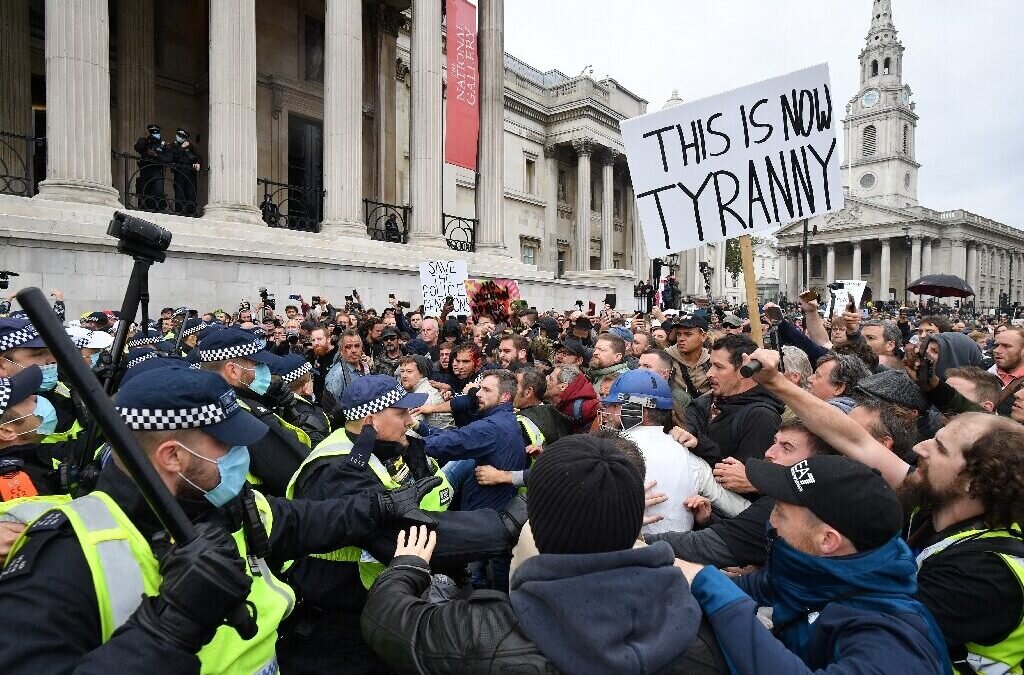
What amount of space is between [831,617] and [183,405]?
1969mm

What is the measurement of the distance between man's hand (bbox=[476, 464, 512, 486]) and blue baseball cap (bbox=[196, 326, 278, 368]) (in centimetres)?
190

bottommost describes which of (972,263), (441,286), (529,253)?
(441,286)

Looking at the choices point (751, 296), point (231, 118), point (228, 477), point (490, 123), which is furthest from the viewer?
point (490, 123)

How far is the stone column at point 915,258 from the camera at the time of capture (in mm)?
78625

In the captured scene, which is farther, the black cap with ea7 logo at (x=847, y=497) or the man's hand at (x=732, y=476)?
the man's hand at (x=732, y=476)

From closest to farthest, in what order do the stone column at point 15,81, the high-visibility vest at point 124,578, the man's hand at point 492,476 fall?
the high-visibility vest at point 124,578, the man's hand at point 492,476, the stone column at point 15,81

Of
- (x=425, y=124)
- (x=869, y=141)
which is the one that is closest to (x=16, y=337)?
(x=425, y=124)

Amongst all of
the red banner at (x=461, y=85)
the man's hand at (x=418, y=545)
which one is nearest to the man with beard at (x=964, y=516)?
the man's hand at (x=418, y=545)

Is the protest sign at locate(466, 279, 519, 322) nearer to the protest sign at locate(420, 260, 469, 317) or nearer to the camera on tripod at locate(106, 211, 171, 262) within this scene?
the protest sign at locate(420, 260, 469, 317)

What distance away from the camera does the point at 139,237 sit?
9.91 ft

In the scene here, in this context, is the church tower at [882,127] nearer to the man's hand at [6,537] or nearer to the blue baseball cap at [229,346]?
the blue baseball cap at [229,346]

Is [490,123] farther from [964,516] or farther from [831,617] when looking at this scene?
[831,617]

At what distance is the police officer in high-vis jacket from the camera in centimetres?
140

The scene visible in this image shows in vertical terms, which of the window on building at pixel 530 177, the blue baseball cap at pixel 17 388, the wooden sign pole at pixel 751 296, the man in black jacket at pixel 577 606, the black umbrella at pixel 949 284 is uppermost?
the window on building at pixel 530 177
